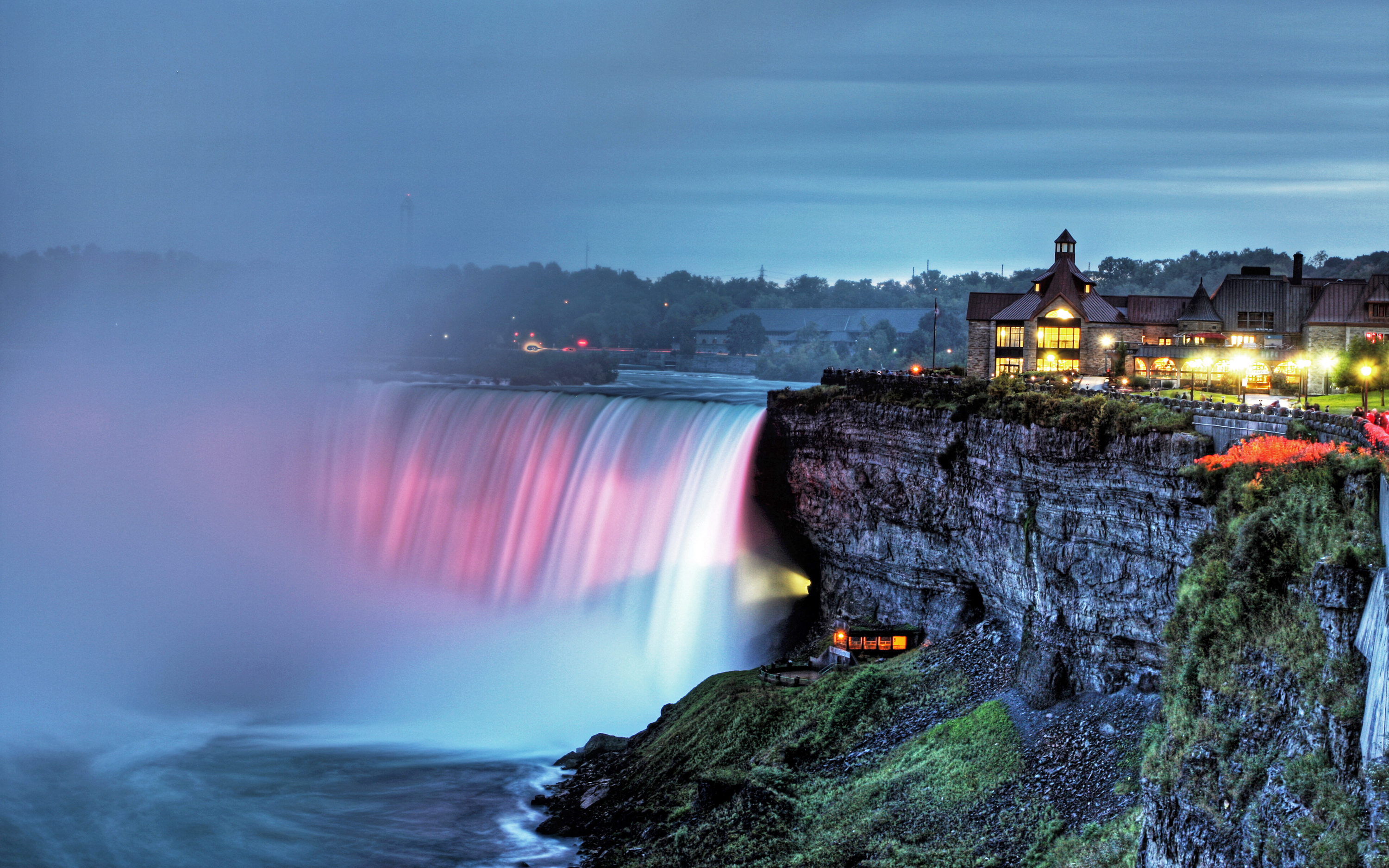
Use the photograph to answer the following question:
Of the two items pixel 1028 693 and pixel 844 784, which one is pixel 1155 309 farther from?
pixel 844 784

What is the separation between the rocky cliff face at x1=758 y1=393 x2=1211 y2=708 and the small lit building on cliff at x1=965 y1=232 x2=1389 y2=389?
11.2 meters

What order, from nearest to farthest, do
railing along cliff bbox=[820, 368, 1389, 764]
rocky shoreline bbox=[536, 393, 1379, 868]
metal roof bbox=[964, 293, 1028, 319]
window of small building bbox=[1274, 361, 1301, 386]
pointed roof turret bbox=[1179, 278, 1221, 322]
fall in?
railing along cliff bbox=[820, 368, 1389, 764] < rocky shoreline bbox=[536, 393, 1379, 868] < window of small building bbox=[1274, 361, 1301, 386] < pointed roof turret bbox=[1179, 278, 1221, 322] < metal roof bbox=[964, 293, 1028, 319]

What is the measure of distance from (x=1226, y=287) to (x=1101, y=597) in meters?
→ 31.1

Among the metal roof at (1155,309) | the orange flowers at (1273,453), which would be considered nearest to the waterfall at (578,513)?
the metal roof at (1155,309)

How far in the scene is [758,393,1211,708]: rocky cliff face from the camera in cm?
3034

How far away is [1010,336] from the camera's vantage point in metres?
58.9

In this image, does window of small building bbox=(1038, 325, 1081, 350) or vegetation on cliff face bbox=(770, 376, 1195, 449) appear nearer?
vegetation on cliff face bbox=(770, 376, 1195, 449)

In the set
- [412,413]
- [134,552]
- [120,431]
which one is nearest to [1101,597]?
[412,413]

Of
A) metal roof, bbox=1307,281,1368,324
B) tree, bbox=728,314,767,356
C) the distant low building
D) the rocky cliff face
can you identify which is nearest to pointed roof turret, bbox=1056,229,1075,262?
metal roof, bbox=1307,281,1368,324

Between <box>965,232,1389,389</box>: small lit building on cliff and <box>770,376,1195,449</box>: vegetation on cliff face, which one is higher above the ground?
<box>965,232,1389,389</box>: small lit building on cliff

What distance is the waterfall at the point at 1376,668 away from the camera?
16.8 meters

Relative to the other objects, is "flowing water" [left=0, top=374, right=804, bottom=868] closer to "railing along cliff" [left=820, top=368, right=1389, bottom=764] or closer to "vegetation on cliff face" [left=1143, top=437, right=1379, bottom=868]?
"railing along cliff" [left=820, top=368, right=1389, bottom=764]

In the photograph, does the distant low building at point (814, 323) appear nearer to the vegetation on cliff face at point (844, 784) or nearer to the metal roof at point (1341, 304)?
the metal roof at point (1341, 304)

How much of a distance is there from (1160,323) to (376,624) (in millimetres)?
39994
